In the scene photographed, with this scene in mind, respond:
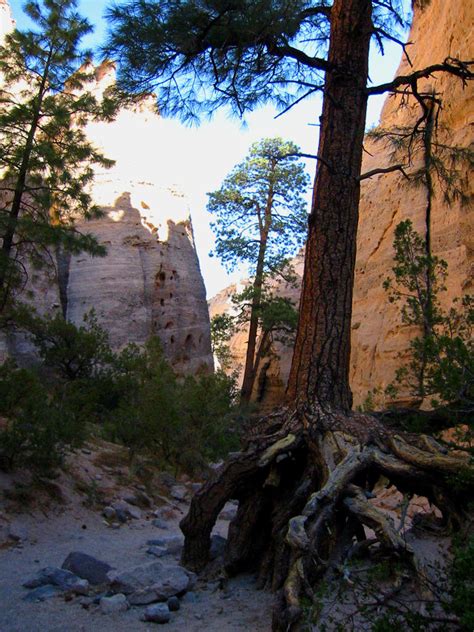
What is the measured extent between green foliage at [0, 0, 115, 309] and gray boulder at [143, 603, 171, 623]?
6.13 m

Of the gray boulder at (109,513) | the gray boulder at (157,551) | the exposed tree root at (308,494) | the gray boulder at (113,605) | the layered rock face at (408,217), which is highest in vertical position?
the layered rock face at (408,217)

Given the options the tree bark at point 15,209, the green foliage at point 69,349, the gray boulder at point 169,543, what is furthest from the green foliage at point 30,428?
the green foliage at point 69,349

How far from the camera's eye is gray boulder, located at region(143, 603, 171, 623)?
4043 mm

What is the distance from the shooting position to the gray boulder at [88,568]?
501 cm

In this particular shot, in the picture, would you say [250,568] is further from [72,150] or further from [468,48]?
[468,48]

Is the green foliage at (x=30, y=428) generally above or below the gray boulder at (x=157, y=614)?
above

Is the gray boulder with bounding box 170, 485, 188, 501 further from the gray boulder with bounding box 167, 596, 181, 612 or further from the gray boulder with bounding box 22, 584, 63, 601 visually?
the gray boulder with bounding box 167, 596, 181, 612

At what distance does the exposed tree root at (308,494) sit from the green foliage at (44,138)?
18.0ft

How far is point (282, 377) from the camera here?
2620cm

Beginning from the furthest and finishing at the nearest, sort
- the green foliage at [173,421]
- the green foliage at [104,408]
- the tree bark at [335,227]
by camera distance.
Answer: the green foliage at [173,421] < the green foliage at [104,408] < the tree bark at [335,227]

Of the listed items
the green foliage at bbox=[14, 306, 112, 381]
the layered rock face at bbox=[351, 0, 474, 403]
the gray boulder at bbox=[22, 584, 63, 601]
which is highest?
the layered rock face at bbox=[351, 0, 474, 403]

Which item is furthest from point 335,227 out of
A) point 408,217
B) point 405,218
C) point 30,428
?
point 405,218

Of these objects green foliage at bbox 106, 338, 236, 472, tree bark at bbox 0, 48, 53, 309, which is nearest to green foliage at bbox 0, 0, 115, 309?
tree bark at bbox 0, 48, 53, 309

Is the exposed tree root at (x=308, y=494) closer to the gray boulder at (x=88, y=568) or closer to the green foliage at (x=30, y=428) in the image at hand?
the gray boulder at (x=88, y=568)
